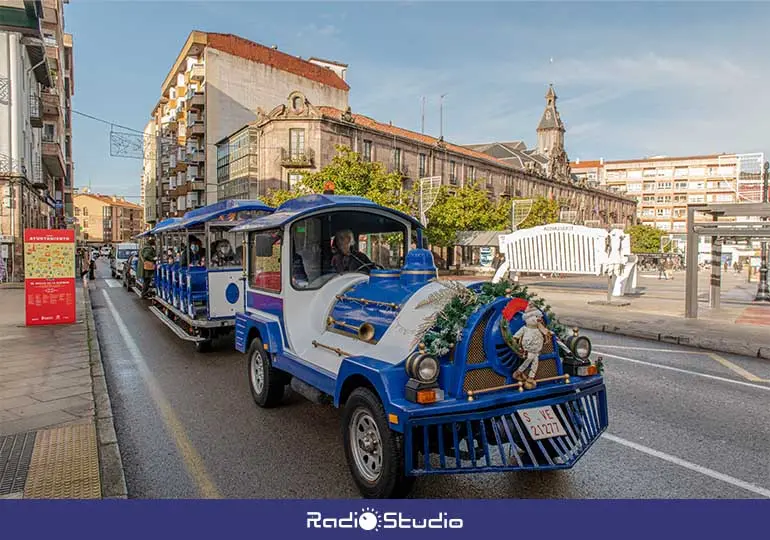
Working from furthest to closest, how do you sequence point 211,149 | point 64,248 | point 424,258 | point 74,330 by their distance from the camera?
1. point 211,149
2. point 64,248
3. point 74,330
4. point 424,258

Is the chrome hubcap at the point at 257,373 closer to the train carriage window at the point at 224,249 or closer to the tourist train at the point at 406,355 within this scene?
the tourist train at the point at 406,355

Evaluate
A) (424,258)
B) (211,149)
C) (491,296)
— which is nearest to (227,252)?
(424,258)

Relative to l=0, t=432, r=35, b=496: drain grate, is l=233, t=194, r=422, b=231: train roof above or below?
above

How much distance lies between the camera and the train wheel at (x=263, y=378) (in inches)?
254

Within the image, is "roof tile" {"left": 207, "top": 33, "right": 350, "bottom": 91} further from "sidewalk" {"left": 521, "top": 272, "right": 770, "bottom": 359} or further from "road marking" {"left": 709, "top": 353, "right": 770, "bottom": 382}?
"road marking" {"left": 709, "top": 353, "right": 770, "bottom": 382}

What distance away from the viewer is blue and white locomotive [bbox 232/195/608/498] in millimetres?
3949

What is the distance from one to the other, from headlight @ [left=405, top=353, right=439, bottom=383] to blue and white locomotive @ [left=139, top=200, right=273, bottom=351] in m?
6.02

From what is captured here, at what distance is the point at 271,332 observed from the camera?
6.30m

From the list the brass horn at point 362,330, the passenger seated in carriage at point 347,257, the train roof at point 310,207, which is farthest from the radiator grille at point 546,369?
the train roof at point 310,207

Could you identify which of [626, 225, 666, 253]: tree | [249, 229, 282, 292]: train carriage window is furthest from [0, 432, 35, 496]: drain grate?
[626, 225, 666, 253]: tree

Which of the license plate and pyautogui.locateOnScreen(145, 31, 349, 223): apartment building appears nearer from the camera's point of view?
the license plate

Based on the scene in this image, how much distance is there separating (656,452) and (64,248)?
13.3 meters

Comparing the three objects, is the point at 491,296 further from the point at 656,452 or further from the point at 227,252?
the point at 227,252

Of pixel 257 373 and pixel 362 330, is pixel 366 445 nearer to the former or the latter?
pixel 362 330
